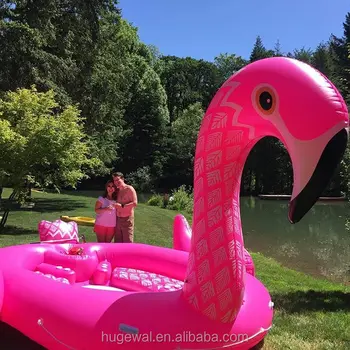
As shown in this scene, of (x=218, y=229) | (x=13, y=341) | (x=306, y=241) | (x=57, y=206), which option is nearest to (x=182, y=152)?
(x=57, y=206)

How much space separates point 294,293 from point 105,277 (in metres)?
3.09

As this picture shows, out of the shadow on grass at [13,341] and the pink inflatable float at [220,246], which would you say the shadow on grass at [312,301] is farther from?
the shadow on grass at [13,341]

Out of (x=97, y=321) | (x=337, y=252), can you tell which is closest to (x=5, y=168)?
(x=97, y=321)

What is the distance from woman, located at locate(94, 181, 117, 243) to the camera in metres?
6.71

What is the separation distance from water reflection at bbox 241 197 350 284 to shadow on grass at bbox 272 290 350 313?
1469 mm

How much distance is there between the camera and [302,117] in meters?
2.86

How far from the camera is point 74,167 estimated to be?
38.2 feet

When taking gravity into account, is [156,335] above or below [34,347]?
above

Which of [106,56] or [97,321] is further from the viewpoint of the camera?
[106,56]

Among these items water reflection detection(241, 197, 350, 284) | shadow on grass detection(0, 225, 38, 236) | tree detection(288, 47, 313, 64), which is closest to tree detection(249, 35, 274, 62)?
tree detection(288, 47, 313, 64)

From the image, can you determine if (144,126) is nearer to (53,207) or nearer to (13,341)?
(53,207)

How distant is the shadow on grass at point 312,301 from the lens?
18.9 feet

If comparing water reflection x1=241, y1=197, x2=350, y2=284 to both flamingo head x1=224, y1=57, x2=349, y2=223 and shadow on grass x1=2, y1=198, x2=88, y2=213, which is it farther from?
shadow on grass x1=2, y1=198, x2=88, y2=213

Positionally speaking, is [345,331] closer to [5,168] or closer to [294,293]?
[294,293]
